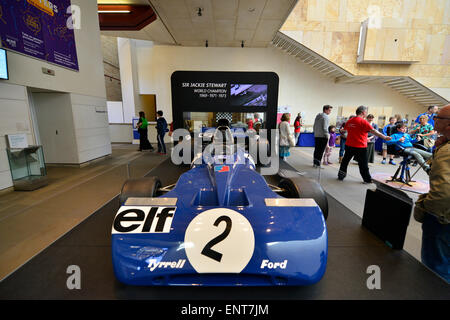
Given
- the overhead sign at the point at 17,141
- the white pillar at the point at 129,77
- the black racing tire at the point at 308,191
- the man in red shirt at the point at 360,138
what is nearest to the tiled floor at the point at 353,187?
the man in red shirt at the point at 360,138

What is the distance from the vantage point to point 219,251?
4.25ft

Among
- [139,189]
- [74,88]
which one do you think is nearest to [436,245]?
[139,189]

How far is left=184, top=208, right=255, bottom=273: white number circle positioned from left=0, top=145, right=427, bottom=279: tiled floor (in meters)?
1.71

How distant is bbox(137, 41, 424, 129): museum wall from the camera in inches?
413

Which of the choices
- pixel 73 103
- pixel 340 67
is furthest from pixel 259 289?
pixel 340 67

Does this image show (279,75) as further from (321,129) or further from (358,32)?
(321,129)

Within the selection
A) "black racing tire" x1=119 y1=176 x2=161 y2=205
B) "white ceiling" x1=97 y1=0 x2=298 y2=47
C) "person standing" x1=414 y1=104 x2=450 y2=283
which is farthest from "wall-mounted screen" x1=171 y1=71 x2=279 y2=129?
"white ceiling" x1=97 y1=0 x2=298 y2=47

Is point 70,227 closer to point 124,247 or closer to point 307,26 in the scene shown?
point 124,247

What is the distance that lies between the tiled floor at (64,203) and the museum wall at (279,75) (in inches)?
240

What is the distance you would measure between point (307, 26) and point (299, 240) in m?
10.5

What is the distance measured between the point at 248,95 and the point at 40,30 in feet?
14.6

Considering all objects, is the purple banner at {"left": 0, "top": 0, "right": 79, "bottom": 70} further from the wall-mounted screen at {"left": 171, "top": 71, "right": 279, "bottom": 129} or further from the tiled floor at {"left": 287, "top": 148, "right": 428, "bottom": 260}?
the tiled floor at {"left": 287, "top": 148, "right": 428, "bottom": 260}

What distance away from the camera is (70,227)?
2.53m

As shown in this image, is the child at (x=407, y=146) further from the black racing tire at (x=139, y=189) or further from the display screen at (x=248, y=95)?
the black racing tire at (x=139, y=189)
